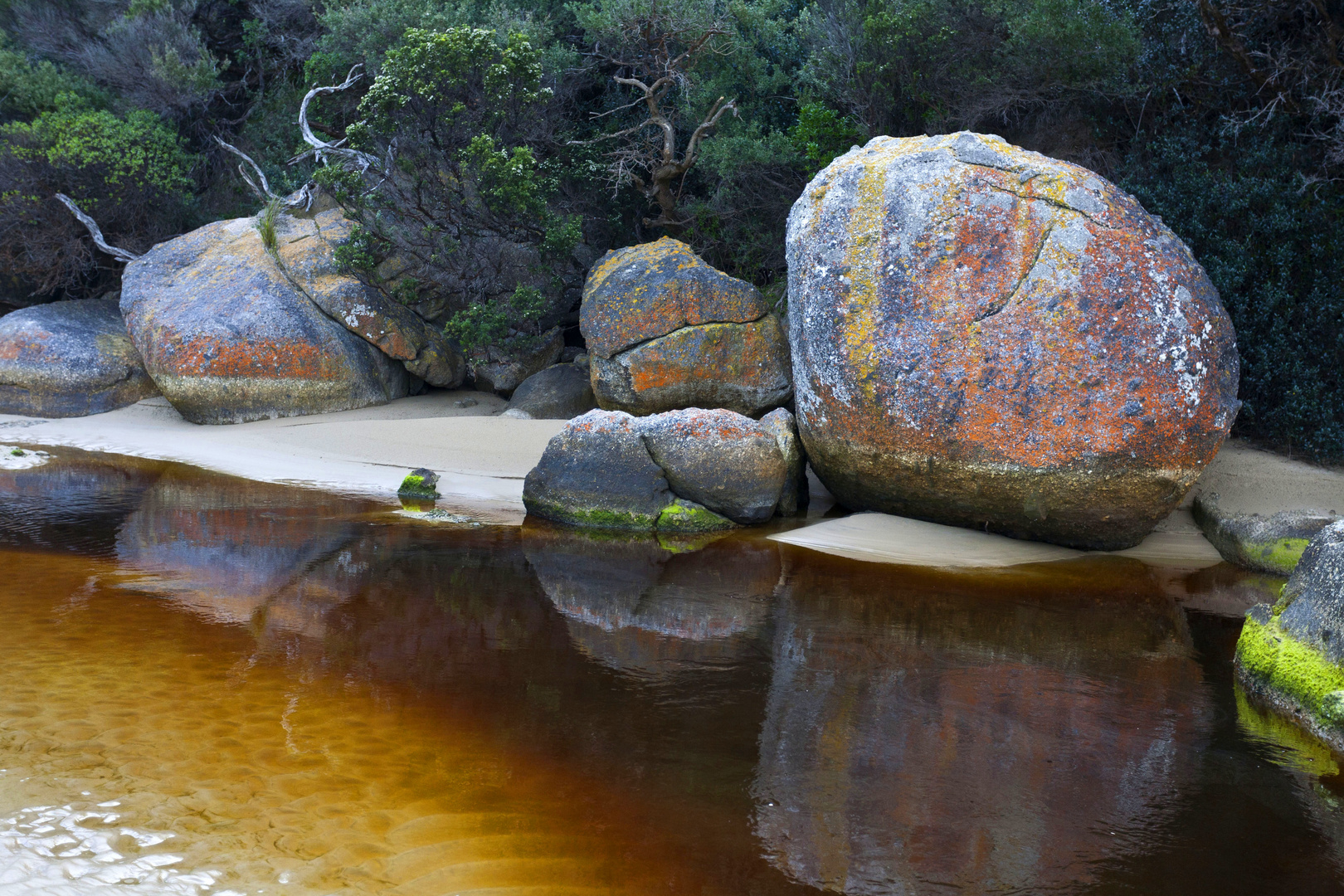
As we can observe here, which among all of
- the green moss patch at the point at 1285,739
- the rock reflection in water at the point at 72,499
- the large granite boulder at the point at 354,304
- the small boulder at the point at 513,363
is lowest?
the green moss patch at the point at 1285,739

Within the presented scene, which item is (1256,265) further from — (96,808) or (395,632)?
(96,808)

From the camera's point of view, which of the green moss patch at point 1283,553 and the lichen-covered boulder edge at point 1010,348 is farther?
the green moss patch at point 1283,553

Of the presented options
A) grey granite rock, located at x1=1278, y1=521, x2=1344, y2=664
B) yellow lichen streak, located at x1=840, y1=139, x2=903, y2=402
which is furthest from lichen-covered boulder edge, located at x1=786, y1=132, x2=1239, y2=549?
grey granite rock, located at x1=1278, y1=521, x2=1344, y2=664

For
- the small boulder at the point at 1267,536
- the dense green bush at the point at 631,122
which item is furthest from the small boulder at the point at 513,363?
the small boulder at the point at 1267,536

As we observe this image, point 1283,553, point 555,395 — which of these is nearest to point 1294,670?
point 1283,553

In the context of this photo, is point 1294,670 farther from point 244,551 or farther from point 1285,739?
point 244,551

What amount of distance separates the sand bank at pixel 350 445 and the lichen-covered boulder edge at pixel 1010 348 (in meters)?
3.27

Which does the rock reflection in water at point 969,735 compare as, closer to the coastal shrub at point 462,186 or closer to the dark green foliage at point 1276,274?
the dark green foliage at point 1276,274

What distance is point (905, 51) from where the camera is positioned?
11586 mm

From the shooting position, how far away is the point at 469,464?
1049cm

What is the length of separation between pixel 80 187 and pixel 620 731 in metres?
14.1

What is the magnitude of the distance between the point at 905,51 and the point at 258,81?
1162 centimetres

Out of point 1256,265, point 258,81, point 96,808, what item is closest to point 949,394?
point 1256,265

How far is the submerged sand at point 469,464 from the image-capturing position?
26.7ft
